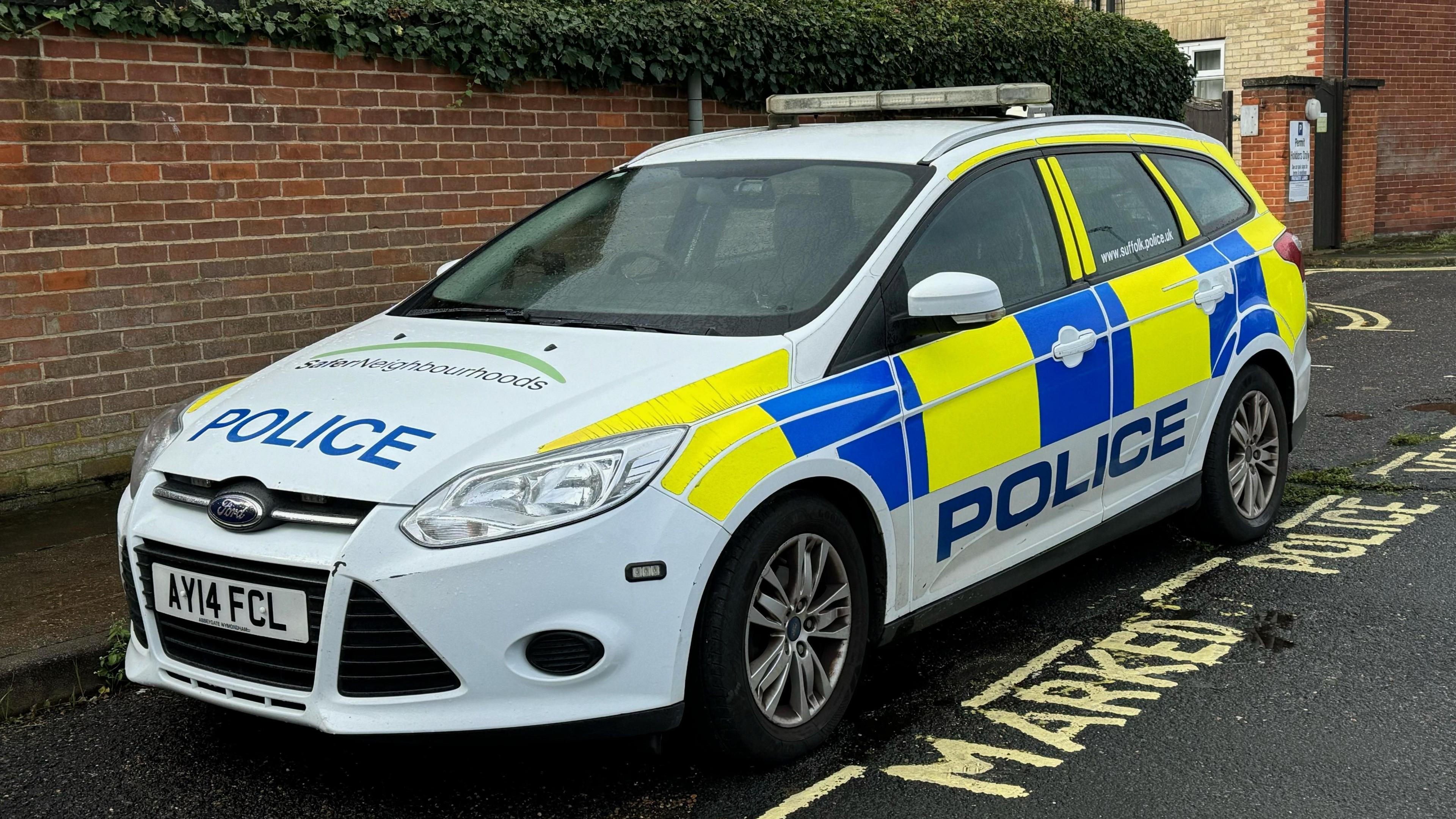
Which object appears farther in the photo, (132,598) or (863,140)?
(863,140)

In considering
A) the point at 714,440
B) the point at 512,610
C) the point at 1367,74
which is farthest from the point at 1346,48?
the point at 512,610

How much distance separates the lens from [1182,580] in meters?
5.41

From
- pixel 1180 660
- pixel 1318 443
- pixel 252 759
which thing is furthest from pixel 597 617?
pixel 1318 443

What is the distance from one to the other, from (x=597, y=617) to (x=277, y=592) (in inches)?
29.9

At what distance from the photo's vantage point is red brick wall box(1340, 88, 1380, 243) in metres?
19.1

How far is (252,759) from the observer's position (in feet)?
13.0

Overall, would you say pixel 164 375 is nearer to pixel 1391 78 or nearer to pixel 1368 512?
pixel 1368 512

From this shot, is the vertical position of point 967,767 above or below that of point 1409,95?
below

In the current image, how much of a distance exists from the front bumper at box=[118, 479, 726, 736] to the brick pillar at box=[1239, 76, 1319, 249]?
15.7 metres

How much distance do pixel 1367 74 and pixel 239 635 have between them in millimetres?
20232

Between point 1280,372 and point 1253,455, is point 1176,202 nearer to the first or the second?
point 1280,372

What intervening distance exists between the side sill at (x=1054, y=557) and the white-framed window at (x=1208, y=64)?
17.7 meters

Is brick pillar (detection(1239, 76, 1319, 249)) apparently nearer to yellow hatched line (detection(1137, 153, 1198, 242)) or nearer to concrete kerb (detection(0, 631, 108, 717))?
yellow hatched line (detection(1137, 153, 1198, 242))

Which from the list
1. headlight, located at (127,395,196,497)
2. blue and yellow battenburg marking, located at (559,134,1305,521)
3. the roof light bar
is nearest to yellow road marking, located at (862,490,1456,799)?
blue and yellow battenburg marking, located at (559,134,1305,521)
